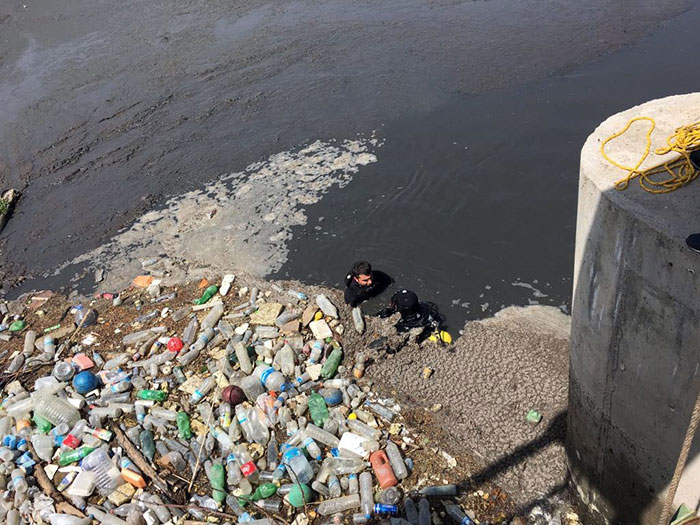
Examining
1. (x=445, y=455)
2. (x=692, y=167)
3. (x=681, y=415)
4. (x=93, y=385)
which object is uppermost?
(x=692, y=167)

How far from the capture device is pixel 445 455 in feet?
22.6

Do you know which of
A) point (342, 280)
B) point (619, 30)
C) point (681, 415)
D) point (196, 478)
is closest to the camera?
point (681, 415)

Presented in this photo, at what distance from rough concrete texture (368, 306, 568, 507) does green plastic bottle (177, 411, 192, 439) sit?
2.60m

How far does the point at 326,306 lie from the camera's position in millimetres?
9062

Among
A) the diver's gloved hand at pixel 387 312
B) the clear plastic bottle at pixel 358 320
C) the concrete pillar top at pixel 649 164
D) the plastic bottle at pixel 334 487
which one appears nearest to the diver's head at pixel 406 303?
the diver's gloved hand at pixel 387 312

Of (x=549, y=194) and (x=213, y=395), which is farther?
(x=549, y=194)

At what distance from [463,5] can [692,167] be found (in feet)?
52.9

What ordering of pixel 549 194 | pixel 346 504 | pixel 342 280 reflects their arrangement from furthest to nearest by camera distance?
pixel 549 194 < pixel 342 280 < pixel 346 504

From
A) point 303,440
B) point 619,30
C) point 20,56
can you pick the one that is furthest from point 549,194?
point 20,56

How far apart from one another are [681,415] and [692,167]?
2.09m

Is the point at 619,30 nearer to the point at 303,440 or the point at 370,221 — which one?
the point at 370,221

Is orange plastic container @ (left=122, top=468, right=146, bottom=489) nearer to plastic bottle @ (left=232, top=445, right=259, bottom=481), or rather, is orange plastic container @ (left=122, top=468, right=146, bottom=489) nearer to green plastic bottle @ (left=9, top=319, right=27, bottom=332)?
plastic bottle @ (left=232, top=445, right=259, bottom=481)

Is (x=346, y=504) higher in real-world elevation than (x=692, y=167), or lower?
lower

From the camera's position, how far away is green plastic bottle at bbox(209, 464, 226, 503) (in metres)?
6.59
